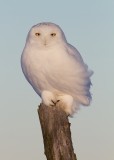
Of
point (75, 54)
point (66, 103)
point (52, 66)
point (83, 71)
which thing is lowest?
point (66, 103)

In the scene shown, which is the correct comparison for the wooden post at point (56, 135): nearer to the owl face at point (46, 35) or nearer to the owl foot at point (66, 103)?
→ the owl foot at point (66, 103)

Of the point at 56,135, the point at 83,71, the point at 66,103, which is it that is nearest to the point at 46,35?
the point at 83,71

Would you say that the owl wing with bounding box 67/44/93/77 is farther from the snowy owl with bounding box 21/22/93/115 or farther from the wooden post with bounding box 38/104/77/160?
the wooden post with bounding box 38/104/77/160

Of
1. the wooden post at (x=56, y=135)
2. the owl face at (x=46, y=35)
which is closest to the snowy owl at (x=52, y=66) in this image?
the owl face at (x=46, y=35)

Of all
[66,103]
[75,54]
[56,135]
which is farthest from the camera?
[75,54]

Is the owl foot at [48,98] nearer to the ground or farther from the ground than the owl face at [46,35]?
nearer to the ground

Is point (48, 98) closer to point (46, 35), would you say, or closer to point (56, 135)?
point (56, 135)

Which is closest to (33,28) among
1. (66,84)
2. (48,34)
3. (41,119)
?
(48,34)
